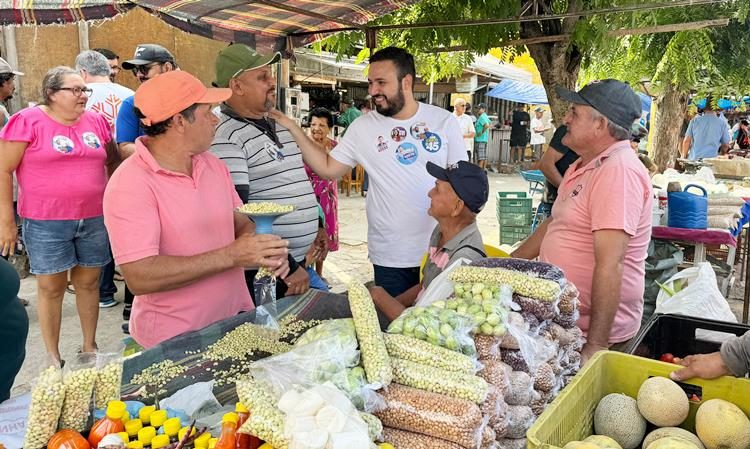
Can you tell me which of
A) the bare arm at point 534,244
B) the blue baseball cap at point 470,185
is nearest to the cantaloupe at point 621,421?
the blue baseball cap at point 470,185

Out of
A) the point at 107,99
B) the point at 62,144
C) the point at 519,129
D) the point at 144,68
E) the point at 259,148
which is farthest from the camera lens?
the point at 519,129

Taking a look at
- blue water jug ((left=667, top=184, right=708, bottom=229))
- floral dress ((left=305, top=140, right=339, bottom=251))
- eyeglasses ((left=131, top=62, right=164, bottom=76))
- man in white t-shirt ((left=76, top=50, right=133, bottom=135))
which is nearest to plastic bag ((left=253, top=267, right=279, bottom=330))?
floral dress ((left=305, top=140, right=339, bottom=251))

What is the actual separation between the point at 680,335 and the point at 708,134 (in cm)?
1137

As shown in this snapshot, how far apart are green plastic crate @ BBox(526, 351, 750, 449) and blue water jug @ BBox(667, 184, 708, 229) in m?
3.94

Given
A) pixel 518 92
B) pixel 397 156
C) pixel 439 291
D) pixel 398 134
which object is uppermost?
pixel 518 92

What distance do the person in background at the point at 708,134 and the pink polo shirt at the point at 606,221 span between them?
36.6ft

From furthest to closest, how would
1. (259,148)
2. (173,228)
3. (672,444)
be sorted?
1. (259,148)
2. (173,228)
3. (672,444)

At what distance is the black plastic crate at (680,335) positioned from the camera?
8.16ft

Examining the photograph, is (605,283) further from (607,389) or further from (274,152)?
(274,152)

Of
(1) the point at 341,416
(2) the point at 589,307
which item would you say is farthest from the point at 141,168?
(2) the point at 589,307

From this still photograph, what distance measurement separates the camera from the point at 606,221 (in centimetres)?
249

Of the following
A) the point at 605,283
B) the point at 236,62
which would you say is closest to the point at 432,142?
the point at 236,62

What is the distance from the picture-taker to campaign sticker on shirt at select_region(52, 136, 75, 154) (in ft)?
13.6

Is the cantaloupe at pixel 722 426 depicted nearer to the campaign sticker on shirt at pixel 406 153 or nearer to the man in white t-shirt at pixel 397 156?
the man in white t-shirt at pixel 397 156
